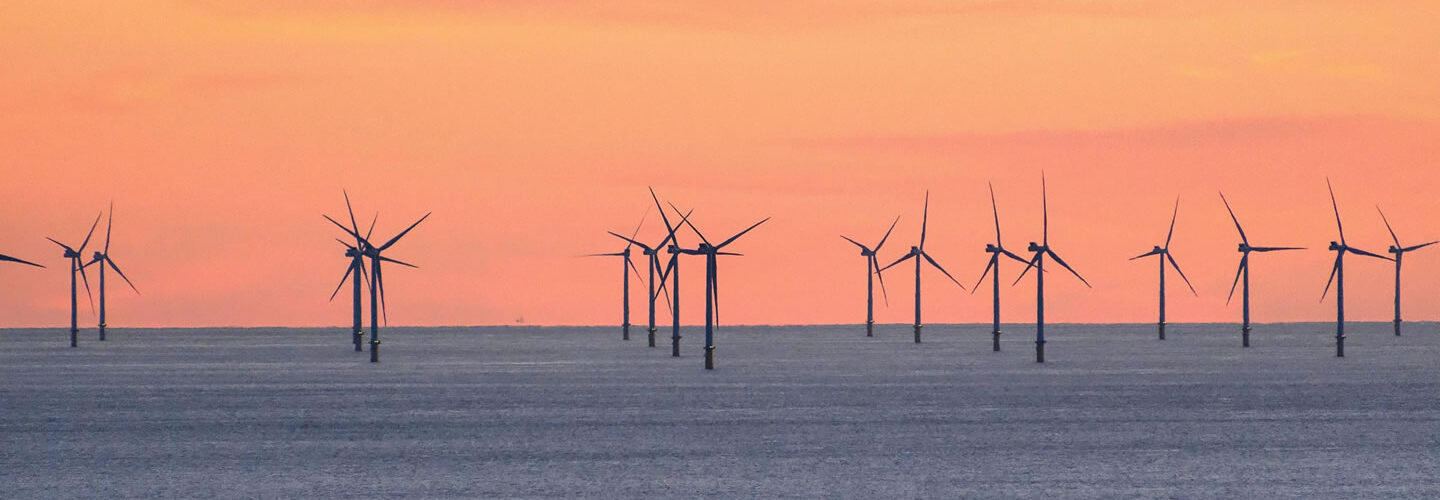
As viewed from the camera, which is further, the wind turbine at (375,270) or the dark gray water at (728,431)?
the wind turbine at (375,270)

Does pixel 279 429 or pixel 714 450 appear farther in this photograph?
pixel 279 429

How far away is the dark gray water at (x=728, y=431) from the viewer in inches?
1433

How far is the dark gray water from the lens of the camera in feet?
119

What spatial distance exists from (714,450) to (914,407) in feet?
58.4

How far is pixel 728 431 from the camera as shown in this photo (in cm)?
4994

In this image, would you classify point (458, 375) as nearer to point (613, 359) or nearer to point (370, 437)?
point (613, 359)

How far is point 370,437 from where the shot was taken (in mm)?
48438

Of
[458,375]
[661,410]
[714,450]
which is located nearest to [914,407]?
[661,410]

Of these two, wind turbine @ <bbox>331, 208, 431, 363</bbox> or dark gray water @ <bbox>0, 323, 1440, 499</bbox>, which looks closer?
dark gray water @ <bbox>0, 323, 1440, 499</bbox>

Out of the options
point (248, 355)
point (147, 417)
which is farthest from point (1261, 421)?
point (248, 355)

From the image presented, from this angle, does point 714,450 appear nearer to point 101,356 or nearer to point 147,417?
point 147,417

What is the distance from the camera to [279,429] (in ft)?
169

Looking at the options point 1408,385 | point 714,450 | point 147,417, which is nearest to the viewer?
point 714,450

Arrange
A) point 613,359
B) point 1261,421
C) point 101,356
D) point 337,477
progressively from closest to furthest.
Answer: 1. point 337,477
2. point 1261,421
3. point 613,359
4. point 101,356
